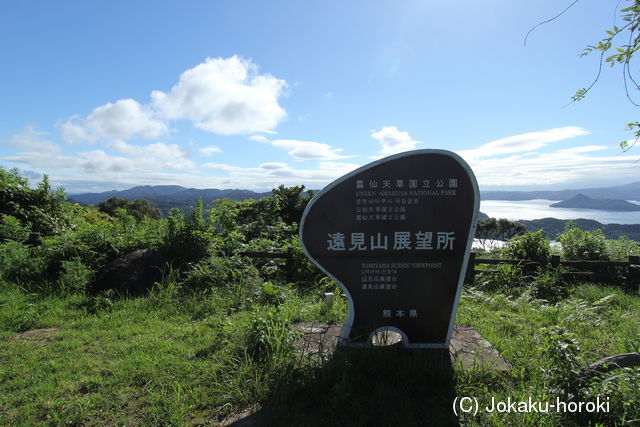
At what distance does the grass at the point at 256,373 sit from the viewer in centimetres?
263

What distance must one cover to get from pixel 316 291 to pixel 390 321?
90.4 inches

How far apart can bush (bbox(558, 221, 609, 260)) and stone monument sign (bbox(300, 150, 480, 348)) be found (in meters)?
6.20

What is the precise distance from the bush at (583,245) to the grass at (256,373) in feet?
11.7

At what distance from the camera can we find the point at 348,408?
266 centimetres

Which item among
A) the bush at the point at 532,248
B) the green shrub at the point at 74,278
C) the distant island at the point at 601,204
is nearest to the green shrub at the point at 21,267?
the green shrub at the point at 74,278

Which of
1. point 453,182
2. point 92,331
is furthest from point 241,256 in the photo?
point 453,182

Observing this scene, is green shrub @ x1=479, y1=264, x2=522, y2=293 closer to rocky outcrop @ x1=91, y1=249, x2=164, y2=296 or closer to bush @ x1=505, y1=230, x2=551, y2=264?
bush @ x1=505, y1=230, x2=551, y2=264

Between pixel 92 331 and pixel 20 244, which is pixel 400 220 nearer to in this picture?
pixel 92 331

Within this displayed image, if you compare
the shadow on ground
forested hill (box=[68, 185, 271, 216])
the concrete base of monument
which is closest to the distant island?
forested hill (box=[68, 185, 271, 216])

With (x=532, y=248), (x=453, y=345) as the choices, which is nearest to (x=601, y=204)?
(x=532, y=248)

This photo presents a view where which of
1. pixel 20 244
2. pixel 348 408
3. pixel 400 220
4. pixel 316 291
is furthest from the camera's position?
pixel 20 244

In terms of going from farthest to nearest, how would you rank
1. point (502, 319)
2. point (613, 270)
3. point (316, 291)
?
point (613, 270)
point (316, 291)
point (502, 319)

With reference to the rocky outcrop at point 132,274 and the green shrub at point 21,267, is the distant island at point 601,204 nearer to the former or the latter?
the rocky outcrop at point 132,274

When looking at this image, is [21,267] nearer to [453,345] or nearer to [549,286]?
[453,345]
